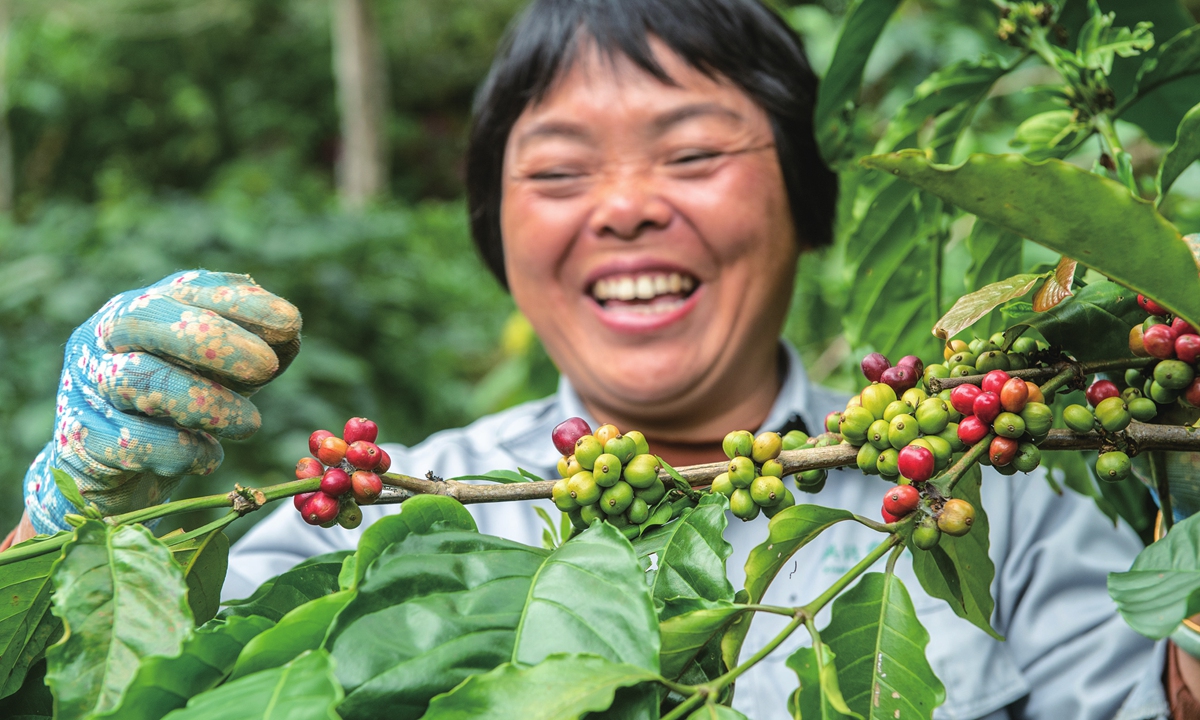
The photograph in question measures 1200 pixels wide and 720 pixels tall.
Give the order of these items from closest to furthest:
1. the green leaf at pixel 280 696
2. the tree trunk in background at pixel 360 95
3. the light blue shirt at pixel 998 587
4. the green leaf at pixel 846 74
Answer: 1. the green leaf at pixel 280 696
2. the green leaf at pixel 846 74
3. the light blue shirt at pixel 998 587
4. the tree trunk in background at pixel 360 95

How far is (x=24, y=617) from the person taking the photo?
2.07 ft

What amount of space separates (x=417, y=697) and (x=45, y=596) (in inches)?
13.3

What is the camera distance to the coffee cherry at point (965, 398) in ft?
1.90

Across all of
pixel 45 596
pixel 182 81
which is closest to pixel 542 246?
pixel 45 596

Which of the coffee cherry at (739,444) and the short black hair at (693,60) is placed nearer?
the coffee cherry at (739,444)

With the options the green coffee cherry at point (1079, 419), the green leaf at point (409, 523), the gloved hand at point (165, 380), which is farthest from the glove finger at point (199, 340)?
the green coffee cherry at point (1079, 419)

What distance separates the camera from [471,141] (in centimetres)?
158

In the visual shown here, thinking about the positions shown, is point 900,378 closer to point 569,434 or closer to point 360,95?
point 569,434

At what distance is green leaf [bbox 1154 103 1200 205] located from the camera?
0.69 metres

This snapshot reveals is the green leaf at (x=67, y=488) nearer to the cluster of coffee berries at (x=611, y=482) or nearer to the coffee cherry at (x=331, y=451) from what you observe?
the coffee cherry at (x=331, y=451)

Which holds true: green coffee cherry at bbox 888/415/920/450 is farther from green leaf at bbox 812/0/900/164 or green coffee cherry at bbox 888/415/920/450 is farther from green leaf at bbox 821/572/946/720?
green leaf at bbox 812/0/900/164

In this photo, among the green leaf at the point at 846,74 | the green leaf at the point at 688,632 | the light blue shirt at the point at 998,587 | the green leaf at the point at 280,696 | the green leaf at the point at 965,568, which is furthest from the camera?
the light blue shirt at the point at 998,587

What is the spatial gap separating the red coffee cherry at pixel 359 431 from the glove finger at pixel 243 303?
122 millimetres

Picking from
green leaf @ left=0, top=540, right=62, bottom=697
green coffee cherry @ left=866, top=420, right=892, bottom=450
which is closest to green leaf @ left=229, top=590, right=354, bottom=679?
green leaf @ left=0, top=540, right=62, bottom=697
